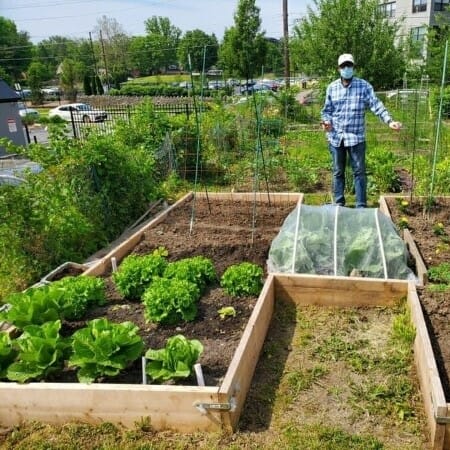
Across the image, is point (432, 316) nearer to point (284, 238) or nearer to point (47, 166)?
point (284, 238)

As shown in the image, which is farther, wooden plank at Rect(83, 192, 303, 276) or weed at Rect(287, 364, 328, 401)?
wooden plank at Rect(83, 192, 303, 276)

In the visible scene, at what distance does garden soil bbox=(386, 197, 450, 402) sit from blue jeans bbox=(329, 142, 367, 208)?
1.75 feet

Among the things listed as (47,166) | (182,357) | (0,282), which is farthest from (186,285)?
(47,166)

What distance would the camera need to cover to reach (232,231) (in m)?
5.64

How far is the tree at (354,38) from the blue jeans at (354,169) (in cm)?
1259

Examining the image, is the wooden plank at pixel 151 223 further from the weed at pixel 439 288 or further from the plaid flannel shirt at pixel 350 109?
the weed at pixel 439 288

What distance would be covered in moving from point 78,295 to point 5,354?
83cm

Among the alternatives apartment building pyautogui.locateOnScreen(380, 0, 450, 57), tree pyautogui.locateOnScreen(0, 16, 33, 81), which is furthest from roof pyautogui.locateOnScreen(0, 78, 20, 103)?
tree pyautogui.locateOnScreen(0, 16, 33, 81)

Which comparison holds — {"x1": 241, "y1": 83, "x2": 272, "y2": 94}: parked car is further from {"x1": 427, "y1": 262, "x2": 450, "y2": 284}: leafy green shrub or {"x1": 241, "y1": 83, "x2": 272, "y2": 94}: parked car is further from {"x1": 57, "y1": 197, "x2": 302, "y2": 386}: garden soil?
{"x1": 427, "y1": 262, "x2": 450, "y2": 284}: leafy green shrub

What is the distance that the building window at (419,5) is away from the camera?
38797 millimetres

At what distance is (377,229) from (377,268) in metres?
0.45

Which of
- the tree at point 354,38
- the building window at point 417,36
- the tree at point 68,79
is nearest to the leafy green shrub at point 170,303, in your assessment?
the tree at point 354,38

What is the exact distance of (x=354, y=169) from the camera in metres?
5.54

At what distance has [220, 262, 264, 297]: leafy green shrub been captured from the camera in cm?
398
